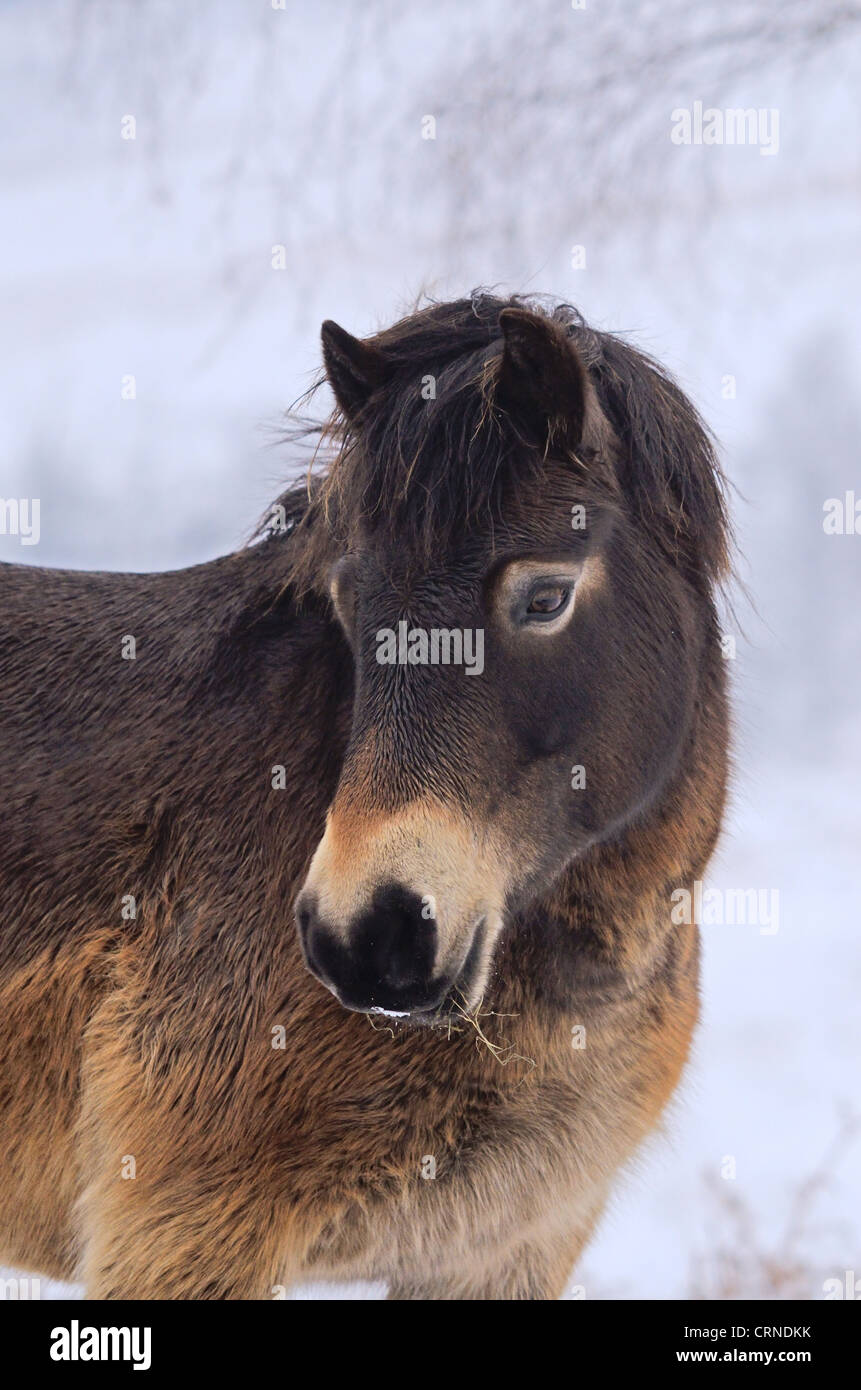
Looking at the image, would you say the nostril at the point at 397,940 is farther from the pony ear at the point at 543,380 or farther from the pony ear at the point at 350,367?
the pony ear at the point at 350,367

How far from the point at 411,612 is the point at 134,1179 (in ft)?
5.35

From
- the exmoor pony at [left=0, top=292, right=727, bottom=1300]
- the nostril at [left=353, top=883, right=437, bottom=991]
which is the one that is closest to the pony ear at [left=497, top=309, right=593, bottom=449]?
the exmoor pony at [left=0, top=292, right=727, bottom=1300]

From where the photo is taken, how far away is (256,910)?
3551mm

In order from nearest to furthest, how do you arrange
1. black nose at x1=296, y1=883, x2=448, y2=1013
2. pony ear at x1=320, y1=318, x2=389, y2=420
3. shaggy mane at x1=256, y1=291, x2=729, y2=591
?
black nose at x1=296, y1=883, x2=448, y2=1013
shaggy mane at x1=256, y1=291, x2=729, y2=591
pony ear at x1=320, y1=318, x2=389, y2=420

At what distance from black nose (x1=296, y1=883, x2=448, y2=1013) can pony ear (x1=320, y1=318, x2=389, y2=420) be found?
1304mm

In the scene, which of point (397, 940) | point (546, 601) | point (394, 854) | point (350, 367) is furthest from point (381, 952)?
point (350, 367)

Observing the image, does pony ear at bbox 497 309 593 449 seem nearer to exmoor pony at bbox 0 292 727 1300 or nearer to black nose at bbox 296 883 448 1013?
exmoor pony at bbox 0 292 727 1300

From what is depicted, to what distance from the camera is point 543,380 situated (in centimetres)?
312

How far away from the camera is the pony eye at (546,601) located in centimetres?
307

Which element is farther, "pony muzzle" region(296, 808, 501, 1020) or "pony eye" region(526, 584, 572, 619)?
"pony eye" region(526, 584, 572, 619)

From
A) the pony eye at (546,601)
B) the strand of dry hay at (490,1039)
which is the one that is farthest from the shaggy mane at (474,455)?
the strand of dry hay at (490,1039)

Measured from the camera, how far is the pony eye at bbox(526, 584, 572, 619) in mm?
3071
